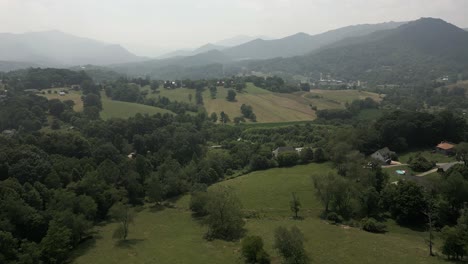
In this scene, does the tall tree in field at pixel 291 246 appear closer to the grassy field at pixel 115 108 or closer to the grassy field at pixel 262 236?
the grassy field at pixel 262 236

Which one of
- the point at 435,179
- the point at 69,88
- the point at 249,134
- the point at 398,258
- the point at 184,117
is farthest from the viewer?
the point at 69,88

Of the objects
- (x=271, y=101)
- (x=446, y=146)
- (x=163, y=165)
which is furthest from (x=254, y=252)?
(x=271, y=101)

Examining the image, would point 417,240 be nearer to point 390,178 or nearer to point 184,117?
point 390,178

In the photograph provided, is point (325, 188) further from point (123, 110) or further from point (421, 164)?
point (123, 110)

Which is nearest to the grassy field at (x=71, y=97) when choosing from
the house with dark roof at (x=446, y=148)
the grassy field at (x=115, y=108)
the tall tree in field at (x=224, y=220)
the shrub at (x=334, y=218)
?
the grassy field at (x=115, y=108)

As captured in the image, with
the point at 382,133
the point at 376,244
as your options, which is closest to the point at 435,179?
the point at 376,244
